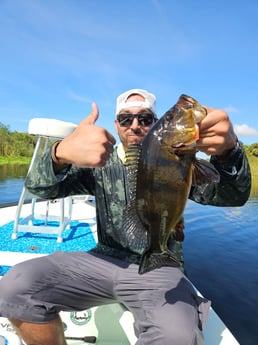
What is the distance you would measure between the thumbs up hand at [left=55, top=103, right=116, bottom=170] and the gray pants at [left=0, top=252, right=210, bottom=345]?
1.10 m

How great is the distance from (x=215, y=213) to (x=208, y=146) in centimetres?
1661

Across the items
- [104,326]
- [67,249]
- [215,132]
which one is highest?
[215,132]

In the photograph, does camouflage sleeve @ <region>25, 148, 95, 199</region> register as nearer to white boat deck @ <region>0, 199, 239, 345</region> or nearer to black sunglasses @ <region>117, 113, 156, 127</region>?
black sunglasses @ <region>117, 113, 156, 127</region>

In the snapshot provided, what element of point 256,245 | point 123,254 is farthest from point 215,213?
point 123,254

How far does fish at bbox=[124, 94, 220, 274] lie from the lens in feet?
6.37

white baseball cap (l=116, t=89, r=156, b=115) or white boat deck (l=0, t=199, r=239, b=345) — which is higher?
white baseball cap (l=116, t=89, r=156, b=115)

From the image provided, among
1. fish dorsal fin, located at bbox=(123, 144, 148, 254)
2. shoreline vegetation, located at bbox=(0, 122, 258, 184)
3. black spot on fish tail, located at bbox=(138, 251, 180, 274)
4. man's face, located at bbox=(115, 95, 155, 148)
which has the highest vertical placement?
shoreline vegetation, located at bbox=(0, 122, 258, 184)

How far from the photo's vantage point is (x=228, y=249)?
448 inches

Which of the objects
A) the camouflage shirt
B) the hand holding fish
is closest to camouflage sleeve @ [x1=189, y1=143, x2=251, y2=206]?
the camouflage shirt

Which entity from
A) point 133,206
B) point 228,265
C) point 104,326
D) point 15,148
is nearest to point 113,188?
point 133,206

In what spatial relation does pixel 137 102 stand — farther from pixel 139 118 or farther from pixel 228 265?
pixel 228 265

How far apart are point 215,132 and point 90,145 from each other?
0.89 metres

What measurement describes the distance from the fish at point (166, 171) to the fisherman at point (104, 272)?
0.19m

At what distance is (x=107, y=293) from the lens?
9.22 feet
